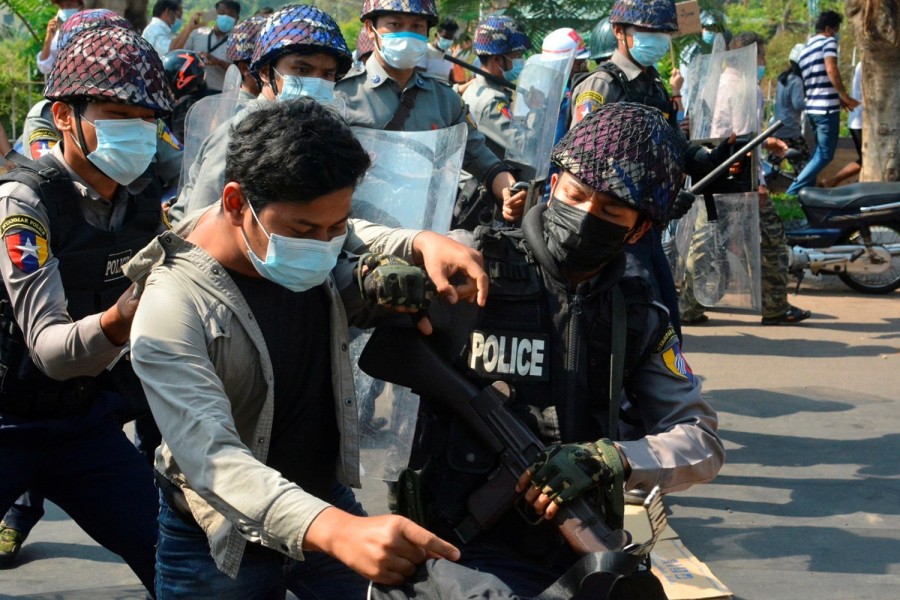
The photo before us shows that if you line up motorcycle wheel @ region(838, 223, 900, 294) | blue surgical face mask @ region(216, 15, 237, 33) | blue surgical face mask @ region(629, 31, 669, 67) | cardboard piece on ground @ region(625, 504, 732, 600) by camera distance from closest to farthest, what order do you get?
1. cardboard piece on ground @ region(625, 504, 732, 600)
2. blue surgical face mask @ region(629, 31, 669, 67)
3. motorcycle wheel @ region(838, 223, 900, 294)
4. blue surgical face mask @ region(216, 15, 237, 33)

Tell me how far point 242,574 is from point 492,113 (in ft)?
12.2

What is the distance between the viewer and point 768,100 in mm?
23578

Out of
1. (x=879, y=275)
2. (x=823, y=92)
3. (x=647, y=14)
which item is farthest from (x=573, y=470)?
(x=823, y=92)

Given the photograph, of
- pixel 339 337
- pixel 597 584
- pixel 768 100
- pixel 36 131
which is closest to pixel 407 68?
pixel 36 131

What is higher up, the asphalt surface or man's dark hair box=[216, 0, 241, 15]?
man's dark hair box=[216, 0, 241, 15]

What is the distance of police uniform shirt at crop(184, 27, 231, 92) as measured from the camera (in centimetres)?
938

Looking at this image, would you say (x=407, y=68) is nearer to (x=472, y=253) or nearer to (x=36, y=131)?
(x=36, y=131)

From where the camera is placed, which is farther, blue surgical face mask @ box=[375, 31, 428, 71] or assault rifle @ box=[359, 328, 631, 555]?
blue surgical face mask @ box=[375, 31, 428, 71]

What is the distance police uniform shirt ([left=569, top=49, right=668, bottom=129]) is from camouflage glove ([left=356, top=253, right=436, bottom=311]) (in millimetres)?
2773

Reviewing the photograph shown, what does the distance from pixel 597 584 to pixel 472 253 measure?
704mm

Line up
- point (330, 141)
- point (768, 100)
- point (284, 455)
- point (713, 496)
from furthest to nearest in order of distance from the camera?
point (768, 100), point (713, 496), point (284, 455), point (330, 141)

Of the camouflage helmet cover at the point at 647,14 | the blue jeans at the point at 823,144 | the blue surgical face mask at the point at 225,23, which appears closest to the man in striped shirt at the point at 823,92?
the blue jeans at the point at 823,144

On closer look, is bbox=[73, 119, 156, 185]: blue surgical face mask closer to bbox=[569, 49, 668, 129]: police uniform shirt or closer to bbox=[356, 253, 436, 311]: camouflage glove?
bbox=[356, 253, 436, 311]: camouflage glove

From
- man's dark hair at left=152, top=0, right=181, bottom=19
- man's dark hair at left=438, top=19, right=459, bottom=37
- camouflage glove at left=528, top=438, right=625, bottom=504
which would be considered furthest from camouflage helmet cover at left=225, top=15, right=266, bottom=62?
man's dark hair at left=438, top=19, right=459, bottom=37
